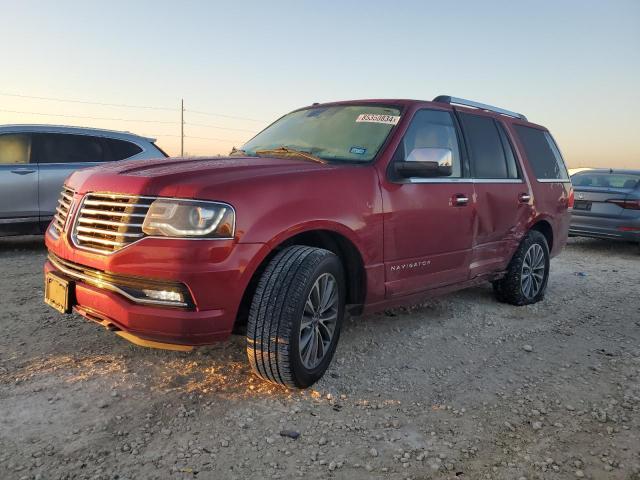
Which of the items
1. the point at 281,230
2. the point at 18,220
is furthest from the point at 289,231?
the point at 18,220

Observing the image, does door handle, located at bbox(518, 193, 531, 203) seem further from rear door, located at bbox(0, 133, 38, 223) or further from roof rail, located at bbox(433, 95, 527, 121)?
rear door, located at bbox(0, 133, 38, 223)

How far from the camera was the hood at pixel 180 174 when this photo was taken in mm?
2709

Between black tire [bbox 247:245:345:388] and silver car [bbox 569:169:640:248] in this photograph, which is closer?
black tire [bbox 247:245:345:388]

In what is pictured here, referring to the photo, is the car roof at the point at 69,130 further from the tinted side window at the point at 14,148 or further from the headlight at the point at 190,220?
the headlight at the point at 190,220

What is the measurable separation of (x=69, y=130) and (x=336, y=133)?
4.83 meters

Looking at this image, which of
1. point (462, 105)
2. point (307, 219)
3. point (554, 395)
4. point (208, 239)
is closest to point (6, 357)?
point (208, 239)

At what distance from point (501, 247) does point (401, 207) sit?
5.35ft

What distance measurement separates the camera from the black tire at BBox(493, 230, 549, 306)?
5.04 m

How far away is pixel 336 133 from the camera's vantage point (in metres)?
3.87

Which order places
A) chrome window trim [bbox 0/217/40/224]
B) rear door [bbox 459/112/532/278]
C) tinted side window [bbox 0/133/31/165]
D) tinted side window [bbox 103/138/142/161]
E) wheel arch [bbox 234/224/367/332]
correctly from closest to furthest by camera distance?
wheel arch [bbox 234/224/367/332], rear door [bbox 459/112/532/278], chrome window trim [bbox 0/217/40/224], tinted side window [bbox 0/133/31/165], tinted side window [bbox 103/138/142/161]

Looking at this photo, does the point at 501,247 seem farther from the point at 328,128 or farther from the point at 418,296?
the point at 328,128

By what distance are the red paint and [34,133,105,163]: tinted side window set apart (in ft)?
13.4

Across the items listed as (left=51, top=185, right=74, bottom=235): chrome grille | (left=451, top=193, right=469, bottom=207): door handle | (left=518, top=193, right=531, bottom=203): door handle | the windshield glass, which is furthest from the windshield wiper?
the windshield glass

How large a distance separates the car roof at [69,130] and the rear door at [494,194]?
16.4 ft
